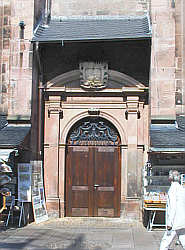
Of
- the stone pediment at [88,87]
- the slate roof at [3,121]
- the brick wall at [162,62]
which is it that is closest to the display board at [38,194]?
the slate roof at [3,121]

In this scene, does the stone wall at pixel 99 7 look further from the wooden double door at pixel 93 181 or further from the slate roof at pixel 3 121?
the wooden double door at pixel 93 181

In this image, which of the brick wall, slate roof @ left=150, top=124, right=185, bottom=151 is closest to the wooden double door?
slate roof @ left=150, top=124, right=185, bottom=151

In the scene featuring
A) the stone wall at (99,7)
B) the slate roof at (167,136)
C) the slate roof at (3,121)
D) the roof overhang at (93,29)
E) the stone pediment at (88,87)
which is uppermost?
the stone wall at (99,7)

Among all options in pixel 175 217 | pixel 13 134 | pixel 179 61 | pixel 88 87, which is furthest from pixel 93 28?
pixel 175 217

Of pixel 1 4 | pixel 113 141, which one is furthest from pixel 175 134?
pixel 1 4

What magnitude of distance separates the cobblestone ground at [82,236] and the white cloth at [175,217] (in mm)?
1166

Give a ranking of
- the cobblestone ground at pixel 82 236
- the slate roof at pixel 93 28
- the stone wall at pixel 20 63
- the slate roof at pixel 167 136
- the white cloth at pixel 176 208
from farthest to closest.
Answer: the stone wall at pixel 20 63, the slate roof at pixel 93 28, the slate roof at pixel 167 136, the cobblestone ground at pixel 82 236, the white cloth at pixel 176 208

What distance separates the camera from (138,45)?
11609 millimetres

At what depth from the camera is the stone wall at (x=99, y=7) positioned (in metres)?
12.5

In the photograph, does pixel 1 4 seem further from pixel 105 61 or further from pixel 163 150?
pixel 163 150

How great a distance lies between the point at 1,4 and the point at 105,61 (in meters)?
4.36

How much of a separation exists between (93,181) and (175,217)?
5.07 metres

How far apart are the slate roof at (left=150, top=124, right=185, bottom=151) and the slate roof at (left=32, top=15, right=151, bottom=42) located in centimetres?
253

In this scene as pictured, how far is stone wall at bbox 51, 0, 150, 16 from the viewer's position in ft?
41.1
